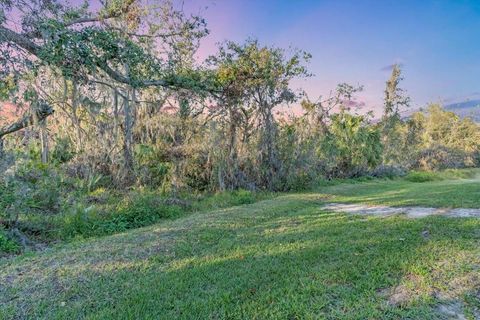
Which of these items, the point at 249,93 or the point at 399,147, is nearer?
the point at 249,93

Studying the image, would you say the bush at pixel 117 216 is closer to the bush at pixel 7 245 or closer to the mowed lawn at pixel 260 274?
the bush at pixel 7 245

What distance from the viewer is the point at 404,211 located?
242 inches

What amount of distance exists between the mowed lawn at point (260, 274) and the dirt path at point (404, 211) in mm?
630

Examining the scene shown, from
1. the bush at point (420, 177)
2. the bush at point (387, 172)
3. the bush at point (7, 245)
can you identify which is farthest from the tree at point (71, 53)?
the bush at point (420, 177)

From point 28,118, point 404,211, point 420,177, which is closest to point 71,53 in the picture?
point 28,118

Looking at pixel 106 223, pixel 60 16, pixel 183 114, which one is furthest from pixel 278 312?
pixel 183 114

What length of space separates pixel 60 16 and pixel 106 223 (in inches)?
150

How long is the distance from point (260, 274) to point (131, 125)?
23.6ft

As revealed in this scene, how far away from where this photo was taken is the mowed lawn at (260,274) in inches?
103

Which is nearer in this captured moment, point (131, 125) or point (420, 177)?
point (131, 125)

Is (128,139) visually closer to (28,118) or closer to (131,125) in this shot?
(131,125)

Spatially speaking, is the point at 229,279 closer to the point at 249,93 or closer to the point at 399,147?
the point at 249,93

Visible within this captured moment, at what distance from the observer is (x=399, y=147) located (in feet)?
76.5

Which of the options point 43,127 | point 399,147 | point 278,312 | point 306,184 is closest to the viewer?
point 278,312
